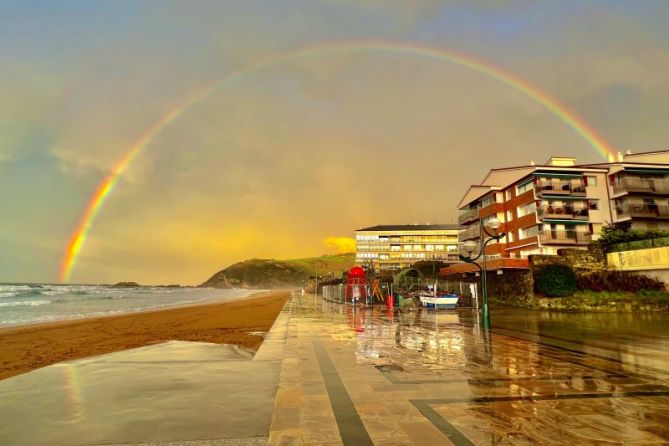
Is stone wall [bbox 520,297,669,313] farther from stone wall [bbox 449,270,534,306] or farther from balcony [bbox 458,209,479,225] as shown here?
balcony [bbox 458,209,479,225]

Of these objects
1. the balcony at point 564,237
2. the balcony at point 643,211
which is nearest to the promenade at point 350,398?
the balcony at point 564,237

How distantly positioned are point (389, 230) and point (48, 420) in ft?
392

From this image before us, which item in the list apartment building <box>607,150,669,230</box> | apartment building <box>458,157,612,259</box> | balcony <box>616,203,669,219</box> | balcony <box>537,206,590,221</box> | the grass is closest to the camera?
the grass

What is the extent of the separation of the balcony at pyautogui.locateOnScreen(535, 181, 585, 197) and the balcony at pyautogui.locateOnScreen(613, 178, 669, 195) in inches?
150

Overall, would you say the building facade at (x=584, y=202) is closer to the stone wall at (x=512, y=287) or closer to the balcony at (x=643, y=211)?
the balcony at (x=643, y=211)

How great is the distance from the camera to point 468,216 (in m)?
63.6

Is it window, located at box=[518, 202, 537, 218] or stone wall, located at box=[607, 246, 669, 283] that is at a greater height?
window, located at box=[518, 202, 537, 218]

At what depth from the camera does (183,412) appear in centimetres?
569

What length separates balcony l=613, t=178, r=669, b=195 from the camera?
151 feet

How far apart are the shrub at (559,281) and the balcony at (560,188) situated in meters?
19.7

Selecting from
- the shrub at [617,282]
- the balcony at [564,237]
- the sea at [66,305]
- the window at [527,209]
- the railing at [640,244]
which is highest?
the window at [527,209]

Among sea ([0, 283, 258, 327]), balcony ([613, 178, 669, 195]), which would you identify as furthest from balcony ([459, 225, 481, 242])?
sea ([0, 283, 258, 327])

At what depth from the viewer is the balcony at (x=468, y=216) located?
61344 millimetres

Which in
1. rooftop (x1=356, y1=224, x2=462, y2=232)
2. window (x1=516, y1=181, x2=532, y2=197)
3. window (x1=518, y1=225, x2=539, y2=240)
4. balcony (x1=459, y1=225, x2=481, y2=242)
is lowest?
window (x1=518, y1=225, x2=539, y2=240)
